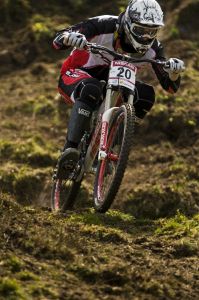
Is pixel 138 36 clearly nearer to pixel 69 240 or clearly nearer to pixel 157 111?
pixel 69 240

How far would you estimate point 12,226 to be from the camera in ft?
20.5

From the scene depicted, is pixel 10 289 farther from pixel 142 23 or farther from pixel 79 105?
pixel 142 23

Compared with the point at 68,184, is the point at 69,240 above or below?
below

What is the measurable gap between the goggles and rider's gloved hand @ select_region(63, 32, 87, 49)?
56 cm

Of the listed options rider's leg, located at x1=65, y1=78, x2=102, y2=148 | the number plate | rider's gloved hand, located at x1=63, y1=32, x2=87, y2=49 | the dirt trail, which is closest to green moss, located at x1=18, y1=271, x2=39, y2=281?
the dirt trail

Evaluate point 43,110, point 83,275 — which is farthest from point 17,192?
point 83,275

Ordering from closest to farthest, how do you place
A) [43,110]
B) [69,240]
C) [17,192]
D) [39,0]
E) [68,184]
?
[69,240]
[68,184]
[17,192]
[43,110]
[39,0]

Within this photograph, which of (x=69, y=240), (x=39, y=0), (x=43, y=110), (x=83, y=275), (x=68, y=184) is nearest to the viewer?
(x=83, y=275)

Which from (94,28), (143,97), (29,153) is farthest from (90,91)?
(29,153)

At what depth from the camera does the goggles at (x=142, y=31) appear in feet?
26.1

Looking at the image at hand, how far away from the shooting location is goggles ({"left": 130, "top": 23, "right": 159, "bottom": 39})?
795cm

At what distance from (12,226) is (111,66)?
7.94 ft

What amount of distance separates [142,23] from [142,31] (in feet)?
0.41

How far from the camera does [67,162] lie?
8.45 metres
